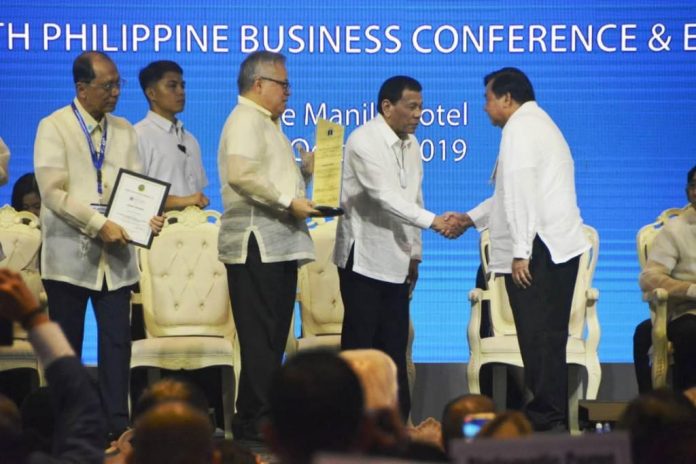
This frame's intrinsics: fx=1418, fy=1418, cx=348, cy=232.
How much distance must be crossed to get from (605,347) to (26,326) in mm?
5840

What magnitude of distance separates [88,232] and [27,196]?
1895 mm

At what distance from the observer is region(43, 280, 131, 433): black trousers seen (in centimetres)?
565

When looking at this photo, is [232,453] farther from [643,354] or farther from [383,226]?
[643,354]

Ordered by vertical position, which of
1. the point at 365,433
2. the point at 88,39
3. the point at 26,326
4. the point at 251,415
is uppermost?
the point at 88,39

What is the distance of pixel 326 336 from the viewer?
6.96 meters

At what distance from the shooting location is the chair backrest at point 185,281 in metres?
6.83

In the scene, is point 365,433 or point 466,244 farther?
point 466,244

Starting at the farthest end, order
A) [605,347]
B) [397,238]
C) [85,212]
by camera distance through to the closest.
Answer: [605,347] → [397,238] → [85,212]

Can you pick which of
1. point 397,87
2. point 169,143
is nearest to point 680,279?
point 397,87

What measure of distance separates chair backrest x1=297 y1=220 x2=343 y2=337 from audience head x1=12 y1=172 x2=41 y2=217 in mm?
1448

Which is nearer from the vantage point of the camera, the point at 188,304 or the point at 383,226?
the point at 383,226

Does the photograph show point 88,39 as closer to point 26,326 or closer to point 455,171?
point 455,171

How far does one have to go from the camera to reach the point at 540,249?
5793mm

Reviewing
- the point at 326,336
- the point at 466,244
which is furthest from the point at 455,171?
the point at 326,336
